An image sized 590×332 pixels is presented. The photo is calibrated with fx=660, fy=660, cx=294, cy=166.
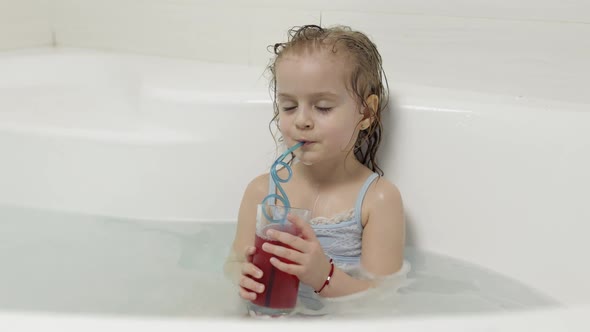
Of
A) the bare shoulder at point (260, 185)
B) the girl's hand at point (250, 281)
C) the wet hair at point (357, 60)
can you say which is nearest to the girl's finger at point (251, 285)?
the girl's hand at point (250, 281)

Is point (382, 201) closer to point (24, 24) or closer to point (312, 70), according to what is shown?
point (312, 70)

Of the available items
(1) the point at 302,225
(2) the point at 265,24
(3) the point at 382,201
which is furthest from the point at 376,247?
(2) the point at 265,24

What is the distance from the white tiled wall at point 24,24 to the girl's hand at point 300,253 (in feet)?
3.85

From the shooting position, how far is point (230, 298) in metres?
1.09

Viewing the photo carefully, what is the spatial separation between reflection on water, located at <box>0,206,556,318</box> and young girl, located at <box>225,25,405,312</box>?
0.18ft

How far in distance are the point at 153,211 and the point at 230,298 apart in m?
0.39

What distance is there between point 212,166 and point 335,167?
31cm

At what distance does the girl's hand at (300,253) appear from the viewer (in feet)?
3.00

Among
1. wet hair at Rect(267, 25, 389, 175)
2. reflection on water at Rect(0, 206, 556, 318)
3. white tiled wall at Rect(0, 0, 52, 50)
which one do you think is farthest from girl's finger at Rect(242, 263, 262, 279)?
white tiled wall at Rect(0, 0, 52, 50)

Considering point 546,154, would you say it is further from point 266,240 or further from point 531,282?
point 266,240

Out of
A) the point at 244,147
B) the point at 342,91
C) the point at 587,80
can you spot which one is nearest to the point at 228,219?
the point at 244,147

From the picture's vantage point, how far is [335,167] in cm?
121

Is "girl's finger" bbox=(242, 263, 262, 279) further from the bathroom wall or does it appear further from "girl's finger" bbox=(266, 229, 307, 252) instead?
the bathroom wall

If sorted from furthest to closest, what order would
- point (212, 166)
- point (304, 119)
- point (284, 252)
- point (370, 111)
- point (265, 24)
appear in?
point (265, 24), point (212, 166), point (370, 111), point (304, 119), point (284, 252)
